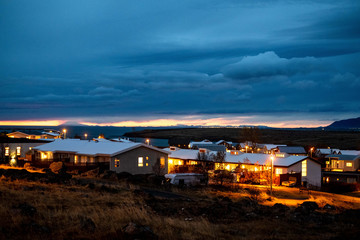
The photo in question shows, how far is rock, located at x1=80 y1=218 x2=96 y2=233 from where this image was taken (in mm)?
11172

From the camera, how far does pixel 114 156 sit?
3838 centimetres

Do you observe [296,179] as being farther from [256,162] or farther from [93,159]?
[93,159]

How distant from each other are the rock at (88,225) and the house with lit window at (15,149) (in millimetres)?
38905

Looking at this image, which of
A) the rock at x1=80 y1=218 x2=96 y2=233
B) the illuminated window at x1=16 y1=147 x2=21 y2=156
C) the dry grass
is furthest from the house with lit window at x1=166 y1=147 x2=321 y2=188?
the rock at x1=80 y1=218 x2=96 y2=233

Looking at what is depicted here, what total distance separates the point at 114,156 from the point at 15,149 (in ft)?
69.7

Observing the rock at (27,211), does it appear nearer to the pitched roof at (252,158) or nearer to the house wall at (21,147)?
the pitched roof at (252,158)

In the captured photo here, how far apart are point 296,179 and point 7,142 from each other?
42431mm

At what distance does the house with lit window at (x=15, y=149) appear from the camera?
157ft

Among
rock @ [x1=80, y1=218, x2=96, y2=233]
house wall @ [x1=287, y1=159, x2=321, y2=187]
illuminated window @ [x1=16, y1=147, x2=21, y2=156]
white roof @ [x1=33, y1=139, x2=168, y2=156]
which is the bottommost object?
house wall @ [x1=287, y1=159, x2=321, y2=187]

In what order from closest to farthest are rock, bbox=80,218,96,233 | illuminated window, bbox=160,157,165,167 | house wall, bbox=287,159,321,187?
rock, bbox=80,218,96,233, illuminated window, bbox=160,157,165,167, house wall, bbox=287,159,321,187

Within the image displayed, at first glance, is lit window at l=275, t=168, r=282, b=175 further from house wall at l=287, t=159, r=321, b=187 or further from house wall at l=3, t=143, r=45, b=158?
house wall at l=3, t=143, r=45, b=158

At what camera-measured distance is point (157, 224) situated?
12320mm

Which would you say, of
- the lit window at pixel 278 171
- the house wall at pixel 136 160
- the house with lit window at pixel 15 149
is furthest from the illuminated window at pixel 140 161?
the lit window at pixel 278 171

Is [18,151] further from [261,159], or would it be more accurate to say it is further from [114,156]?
[261,159]
